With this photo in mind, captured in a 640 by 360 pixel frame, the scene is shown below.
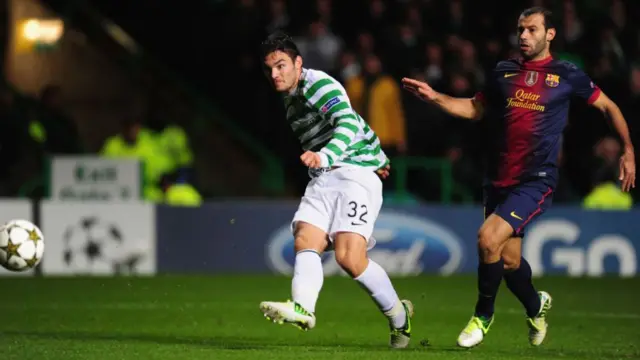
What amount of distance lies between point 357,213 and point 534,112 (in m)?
1.35

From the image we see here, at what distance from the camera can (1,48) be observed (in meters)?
18.9

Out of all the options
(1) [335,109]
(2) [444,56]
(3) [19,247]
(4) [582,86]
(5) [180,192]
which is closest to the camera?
(1) [335,109]

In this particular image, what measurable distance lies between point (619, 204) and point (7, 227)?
962 centimetres

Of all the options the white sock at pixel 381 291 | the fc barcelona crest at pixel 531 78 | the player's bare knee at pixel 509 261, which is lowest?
the white sock at pixel 381 291

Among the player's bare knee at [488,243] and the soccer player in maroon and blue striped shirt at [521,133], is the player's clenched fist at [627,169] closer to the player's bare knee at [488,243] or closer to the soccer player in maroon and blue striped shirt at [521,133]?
the soccer player in maroon and blue striped shirt at [521,133]

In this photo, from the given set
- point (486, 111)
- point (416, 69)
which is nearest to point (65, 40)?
point (416, 69)

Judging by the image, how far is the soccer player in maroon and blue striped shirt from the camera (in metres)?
8.66

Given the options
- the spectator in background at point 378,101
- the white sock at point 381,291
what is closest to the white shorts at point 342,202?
the white sock at point 381,291

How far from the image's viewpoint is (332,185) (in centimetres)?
850

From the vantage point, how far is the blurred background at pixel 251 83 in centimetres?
1761

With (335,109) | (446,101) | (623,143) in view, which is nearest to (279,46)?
(335,109)

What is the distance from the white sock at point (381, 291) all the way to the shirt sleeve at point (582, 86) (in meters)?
1.70

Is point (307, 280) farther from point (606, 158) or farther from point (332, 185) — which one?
point (606, 158)

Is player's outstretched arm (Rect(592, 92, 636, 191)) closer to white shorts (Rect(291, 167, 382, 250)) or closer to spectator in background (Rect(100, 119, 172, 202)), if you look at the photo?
white shorts (Rect(291, 167, 382, 250))
